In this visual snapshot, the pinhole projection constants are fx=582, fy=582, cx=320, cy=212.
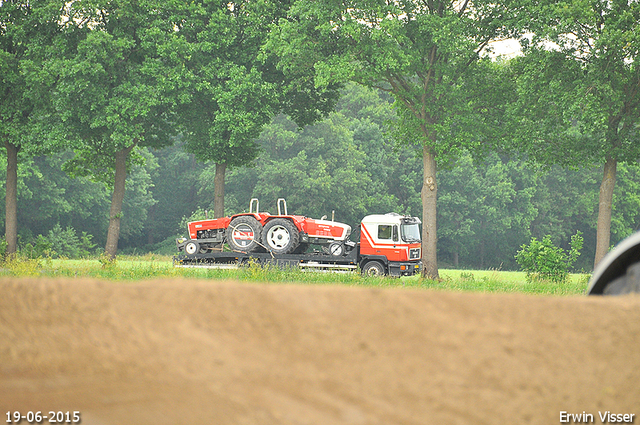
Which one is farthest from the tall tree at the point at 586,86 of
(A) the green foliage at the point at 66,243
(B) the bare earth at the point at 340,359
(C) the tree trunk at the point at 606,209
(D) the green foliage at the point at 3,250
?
(A) the green foliage at the point at 66,243

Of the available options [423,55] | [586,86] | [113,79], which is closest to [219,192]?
[113,79]

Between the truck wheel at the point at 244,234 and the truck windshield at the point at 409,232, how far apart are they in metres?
5.43

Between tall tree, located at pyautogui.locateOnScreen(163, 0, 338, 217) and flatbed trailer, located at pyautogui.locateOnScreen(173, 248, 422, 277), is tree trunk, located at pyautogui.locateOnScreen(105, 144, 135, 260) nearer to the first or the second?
tall tree, located at pyautogui.locateOnScreen(163, 0, 338, 217)

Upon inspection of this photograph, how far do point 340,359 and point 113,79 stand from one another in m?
24.3

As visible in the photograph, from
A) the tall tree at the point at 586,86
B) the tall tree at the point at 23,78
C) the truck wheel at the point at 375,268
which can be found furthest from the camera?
the tall tree at the point at 23,78

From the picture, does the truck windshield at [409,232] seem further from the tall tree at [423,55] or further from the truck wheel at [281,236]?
the truck wheel at [281,236]

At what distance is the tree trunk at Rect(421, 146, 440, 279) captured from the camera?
23.2 meters

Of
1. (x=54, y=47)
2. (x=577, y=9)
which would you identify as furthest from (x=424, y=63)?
(x=54, y=47)

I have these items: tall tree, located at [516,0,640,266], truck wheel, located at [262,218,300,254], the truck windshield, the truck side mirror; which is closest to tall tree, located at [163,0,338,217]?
truck wheel, located at [262,218,300,254]

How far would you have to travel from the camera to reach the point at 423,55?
79.6 ft

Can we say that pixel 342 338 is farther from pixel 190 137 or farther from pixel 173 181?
pixel 173 181

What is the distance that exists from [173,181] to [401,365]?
58961 millimetres

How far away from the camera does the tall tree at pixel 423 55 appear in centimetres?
2170

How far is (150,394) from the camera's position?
9.90 feet
